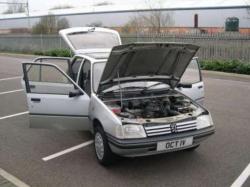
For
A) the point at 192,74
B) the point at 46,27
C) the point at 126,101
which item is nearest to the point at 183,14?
the point at 46,27

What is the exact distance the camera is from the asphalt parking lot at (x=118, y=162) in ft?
15.5

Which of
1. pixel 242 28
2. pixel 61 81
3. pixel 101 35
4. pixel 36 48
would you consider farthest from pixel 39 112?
pixel 242 28

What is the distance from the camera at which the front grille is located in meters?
4.72

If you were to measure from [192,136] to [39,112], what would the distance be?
2326 mm

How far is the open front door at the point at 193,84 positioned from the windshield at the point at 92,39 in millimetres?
1944

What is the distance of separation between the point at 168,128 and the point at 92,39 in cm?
375

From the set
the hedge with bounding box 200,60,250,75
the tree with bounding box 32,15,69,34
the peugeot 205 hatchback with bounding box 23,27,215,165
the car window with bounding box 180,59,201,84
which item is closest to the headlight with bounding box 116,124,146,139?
the peugeot 205 hatchback with bounding box 23,27,215,165

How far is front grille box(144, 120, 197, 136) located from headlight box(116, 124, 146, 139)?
0.08 m

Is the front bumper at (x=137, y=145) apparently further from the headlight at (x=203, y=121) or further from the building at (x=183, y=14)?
the building at (x=183, y=14)

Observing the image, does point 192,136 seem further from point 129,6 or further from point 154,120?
point 129,6

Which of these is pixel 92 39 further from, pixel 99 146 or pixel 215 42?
pixel 215 42

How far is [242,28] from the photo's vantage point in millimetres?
37719

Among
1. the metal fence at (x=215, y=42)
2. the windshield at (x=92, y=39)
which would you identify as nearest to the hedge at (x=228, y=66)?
the metal fence at (x=215, y=42)

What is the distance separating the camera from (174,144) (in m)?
4.79
